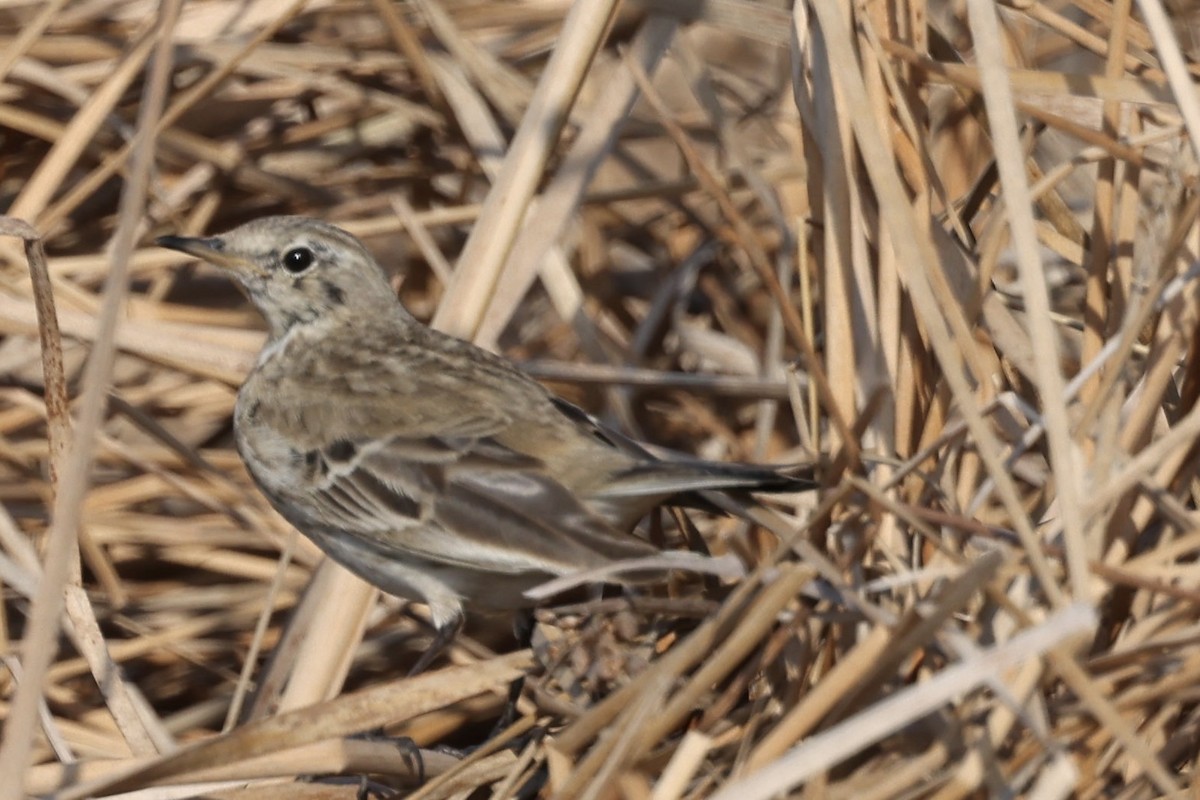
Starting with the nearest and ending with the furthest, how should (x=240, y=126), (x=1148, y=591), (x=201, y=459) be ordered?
(x=1148, y=591), (x=201, y=459), (x=240, y=126)

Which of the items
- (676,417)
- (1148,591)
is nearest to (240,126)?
(676,417)

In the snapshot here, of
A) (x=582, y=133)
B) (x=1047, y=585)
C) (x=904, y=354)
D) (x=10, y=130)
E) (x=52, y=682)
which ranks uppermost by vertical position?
(x=10, y=130)

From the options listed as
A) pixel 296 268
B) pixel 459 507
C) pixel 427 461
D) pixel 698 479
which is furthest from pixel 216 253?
pixel 698 479

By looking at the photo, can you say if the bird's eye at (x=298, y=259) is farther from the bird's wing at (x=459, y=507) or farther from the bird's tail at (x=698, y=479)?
the bird's tail at (x=698, y=479)

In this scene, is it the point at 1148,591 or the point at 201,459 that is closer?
the point at 1148,591

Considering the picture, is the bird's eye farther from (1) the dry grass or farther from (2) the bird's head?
(1) the dry grass

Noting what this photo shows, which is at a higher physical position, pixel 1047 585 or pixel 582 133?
pixel 582 133

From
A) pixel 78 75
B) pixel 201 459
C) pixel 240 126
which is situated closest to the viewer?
pixel 201 459

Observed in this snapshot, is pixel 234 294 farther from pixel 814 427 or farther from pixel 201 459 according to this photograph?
pixel 814 427
